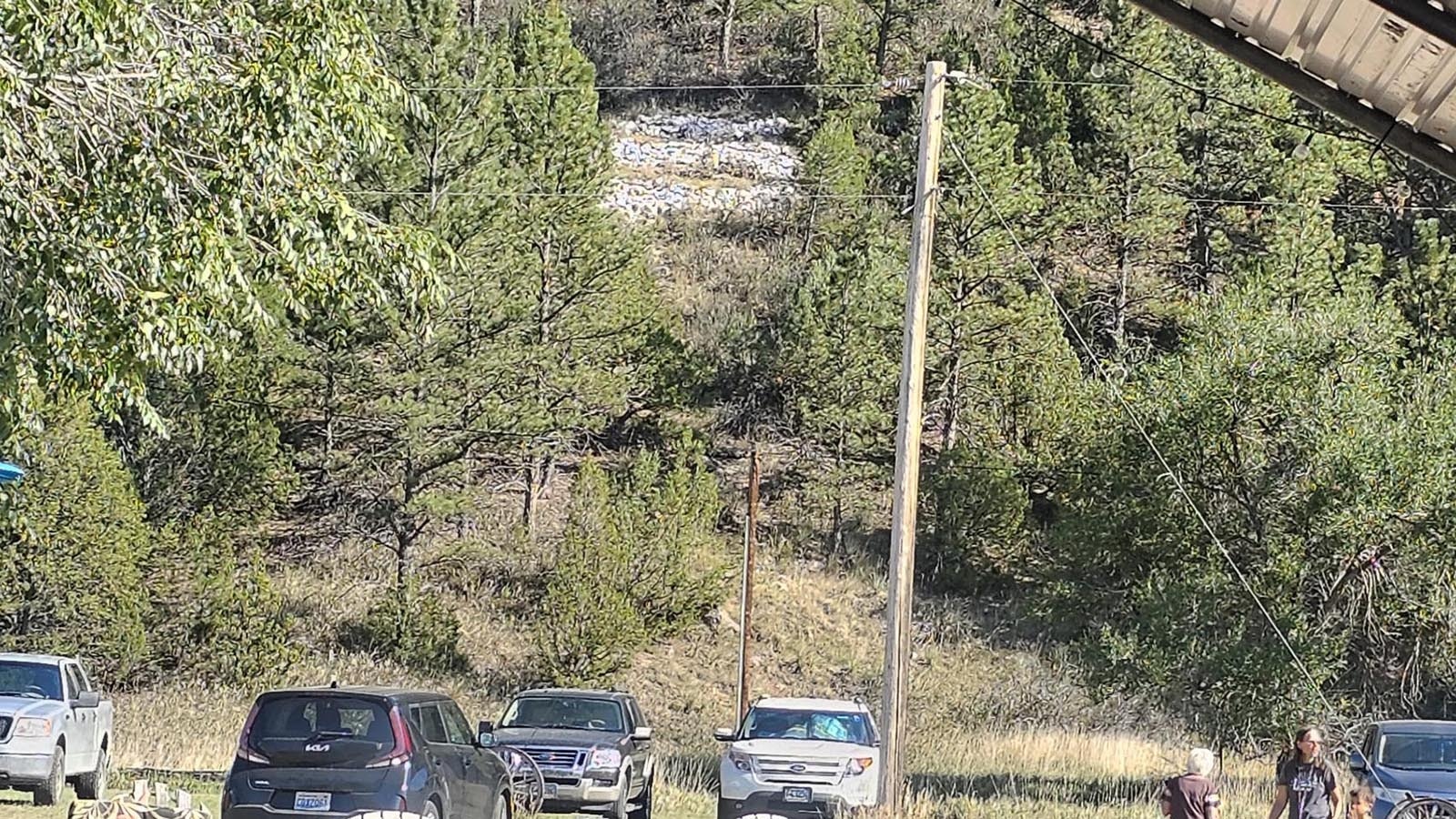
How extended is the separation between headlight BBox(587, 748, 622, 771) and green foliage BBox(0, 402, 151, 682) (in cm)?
2153

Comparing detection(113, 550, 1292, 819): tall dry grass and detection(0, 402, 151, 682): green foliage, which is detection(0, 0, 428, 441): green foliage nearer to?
detection(113, 550, 1292, 819): tall dry grass

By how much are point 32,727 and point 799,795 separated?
882 cm

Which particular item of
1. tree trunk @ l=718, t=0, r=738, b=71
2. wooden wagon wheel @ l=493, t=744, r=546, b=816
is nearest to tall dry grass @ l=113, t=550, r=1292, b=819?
wooden wagon wheel @ l=493, t=744, r=546, b=816

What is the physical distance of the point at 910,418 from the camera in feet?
66.9

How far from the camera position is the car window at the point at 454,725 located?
1494 centimetres

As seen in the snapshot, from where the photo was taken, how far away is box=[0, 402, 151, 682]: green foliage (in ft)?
127

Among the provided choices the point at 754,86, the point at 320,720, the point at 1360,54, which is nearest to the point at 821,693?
the point at 320,720

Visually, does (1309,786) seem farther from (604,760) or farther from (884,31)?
(884,31)

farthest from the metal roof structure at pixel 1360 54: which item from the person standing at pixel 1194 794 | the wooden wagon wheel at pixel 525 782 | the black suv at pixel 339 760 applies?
the wooden wagon wheel at pixel 525 782

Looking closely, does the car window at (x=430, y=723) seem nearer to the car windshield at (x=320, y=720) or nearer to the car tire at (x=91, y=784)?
the car windshield at (x=320, y=720)

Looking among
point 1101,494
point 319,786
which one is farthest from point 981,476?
point 319,786

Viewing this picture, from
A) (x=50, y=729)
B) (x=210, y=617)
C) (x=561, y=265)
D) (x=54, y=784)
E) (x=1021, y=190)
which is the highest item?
(x=1021, y=190)

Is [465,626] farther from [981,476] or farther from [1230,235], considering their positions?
[1230,235]

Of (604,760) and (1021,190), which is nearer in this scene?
(604,760)
